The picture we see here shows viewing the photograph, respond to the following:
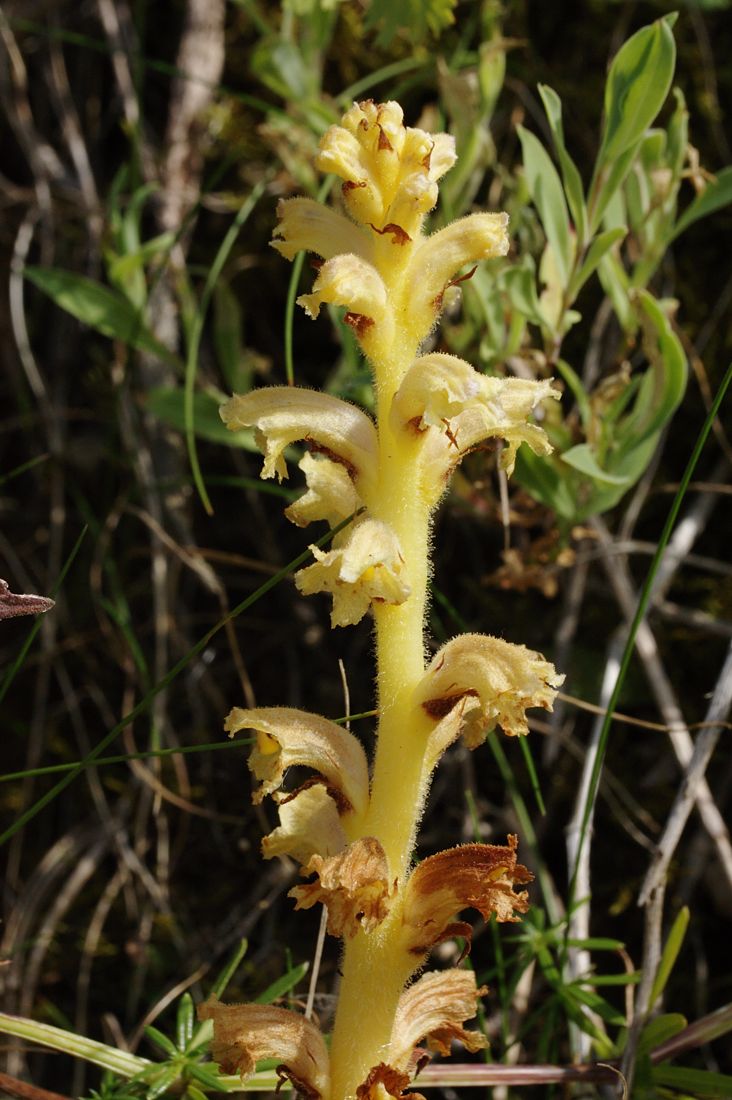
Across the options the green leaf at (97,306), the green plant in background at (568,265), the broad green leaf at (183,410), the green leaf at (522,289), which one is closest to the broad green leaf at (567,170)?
the green plant in background at (568,265)

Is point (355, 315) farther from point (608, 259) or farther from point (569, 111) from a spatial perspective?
point (569, 111)

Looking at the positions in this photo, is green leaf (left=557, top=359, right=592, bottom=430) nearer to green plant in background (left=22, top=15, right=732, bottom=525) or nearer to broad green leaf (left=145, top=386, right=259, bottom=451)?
green plant in background (left=22, top=15, right=732, bottom=525)

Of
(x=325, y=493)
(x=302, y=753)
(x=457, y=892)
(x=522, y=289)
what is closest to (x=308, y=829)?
(x=302, y=753)

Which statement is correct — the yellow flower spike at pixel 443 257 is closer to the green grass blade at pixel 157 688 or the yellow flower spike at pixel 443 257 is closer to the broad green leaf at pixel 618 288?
the green grass blade at pixel 157 688

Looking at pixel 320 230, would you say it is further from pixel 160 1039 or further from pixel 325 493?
pixel 160 1039

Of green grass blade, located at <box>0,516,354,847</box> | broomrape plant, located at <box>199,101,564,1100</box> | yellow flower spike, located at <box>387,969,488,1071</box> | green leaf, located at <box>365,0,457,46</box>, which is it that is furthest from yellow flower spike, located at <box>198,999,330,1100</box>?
green leaf, located at <box>365,0,457,46</box>

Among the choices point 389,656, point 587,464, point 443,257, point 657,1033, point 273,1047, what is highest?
point 587,464
